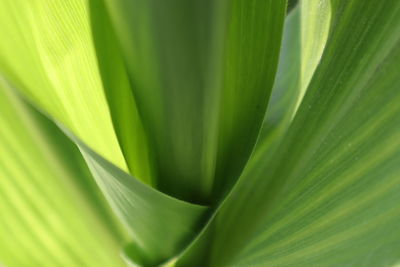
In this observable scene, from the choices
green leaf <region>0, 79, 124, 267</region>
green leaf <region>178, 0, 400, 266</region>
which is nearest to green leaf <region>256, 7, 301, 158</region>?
green leaf <region>178, 0, 400, 266</region>

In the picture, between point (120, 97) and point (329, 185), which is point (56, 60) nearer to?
point (120, 97)

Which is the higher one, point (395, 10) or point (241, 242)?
point (395, 10)

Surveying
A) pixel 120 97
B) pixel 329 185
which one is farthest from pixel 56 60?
pixel 329 185

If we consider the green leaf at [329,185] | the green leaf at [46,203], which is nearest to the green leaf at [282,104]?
the green leaf at [329,185]

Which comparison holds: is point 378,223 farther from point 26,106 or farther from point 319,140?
point 26,106

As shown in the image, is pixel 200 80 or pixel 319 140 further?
pixel 319 140

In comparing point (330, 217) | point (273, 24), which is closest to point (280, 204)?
point (330, 217)
